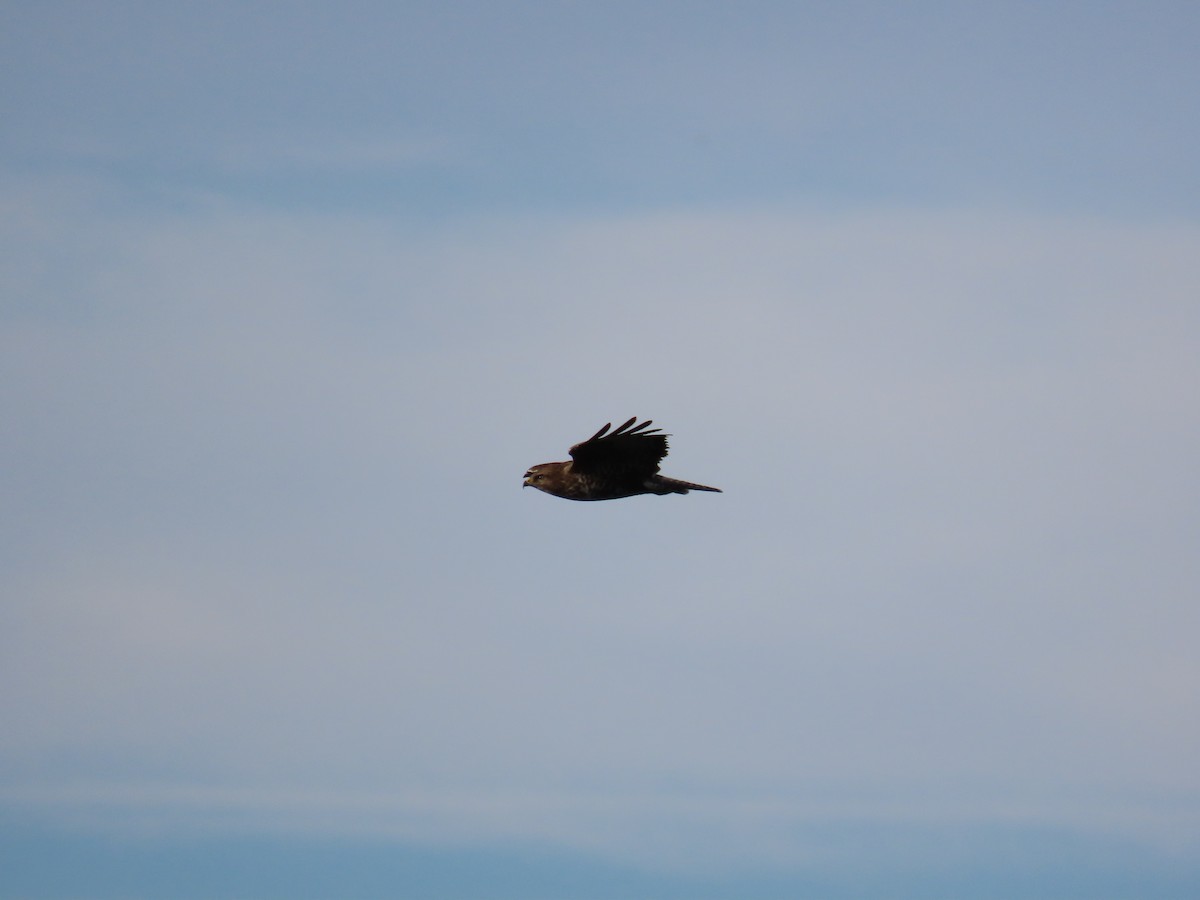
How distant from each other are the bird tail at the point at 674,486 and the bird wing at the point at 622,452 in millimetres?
571

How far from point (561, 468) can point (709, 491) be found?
297 centimetres

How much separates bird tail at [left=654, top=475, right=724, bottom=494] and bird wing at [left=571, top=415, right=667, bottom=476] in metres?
0.57

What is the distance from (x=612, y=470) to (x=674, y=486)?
148 centimetres

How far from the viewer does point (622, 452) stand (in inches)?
2076

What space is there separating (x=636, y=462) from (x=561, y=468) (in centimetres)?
173

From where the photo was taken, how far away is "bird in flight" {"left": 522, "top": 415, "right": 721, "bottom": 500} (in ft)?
172

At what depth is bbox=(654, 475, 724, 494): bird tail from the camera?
176 ft

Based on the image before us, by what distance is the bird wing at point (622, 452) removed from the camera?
52.3 meters

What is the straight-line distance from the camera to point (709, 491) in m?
54.3

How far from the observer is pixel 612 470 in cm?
5316

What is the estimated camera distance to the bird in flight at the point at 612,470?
5244 cm

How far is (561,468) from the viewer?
53.9 metres

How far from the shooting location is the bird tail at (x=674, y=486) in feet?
176

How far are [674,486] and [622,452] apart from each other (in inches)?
68.0
